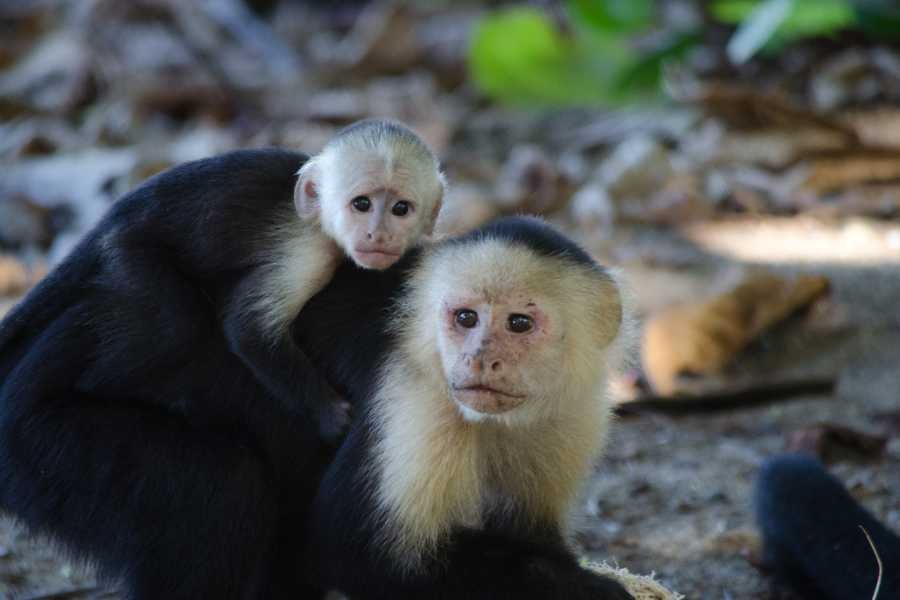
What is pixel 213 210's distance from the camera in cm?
282

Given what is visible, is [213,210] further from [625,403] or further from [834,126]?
[834,126]

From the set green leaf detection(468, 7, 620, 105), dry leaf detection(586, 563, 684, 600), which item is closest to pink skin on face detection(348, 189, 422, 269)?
dry leaf detection(586, 563, 684, 600)

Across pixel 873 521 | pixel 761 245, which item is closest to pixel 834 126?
pixel 761 245

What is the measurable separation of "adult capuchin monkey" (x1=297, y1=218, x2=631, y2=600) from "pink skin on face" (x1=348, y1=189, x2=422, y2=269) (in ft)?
0.52

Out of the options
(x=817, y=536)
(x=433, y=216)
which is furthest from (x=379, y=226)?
(x=817, y=536)

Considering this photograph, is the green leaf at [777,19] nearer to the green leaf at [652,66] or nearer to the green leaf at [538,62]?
the green leaf at [652,66]

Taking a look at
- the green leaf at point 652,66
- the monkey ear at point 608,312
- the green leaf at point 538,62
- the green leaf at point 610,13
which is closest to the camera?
the monkey ear at point 608,312

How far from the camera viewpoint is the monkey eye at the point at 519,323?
248 centimetres

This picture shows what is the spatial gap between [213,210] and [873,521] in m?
1.84

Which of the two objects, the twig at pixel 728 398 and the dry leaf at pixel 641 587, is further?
the twig at pixel 728 398

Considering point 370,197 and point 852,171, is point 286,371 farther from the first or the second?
point 852,171

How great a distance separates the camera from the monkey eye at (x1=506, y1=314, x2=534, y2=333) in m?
2.48

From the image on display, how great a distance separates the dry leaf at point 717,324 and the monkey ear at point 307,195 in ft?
7.23

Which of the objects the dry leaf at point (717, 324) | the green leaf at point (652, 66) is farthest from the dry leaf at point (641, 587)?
the green leaf at point (652, 66)
